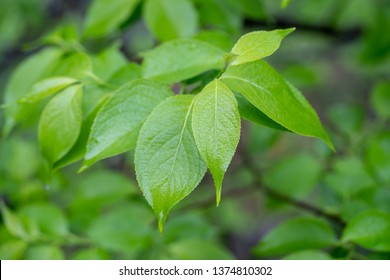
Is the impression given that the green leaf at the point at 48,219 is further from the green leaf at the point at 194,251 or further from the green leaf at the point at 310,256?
the green leaf at the point at 310,256

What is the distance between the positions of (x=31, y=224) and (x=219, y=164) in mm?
639

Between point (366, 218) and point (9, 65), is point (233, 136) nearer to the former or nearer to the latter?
point (366, 218)

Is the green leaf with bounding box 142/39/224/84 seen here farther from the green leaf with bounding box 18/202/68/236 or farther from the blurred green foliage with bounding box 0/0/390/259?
the green leaf with bounding box 18/202/68/236

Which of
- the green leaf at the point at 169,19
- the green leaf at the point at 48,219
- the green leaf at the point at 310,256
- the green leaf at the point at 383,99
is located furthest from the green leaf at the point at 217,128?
the green leaf at the point at 383,99

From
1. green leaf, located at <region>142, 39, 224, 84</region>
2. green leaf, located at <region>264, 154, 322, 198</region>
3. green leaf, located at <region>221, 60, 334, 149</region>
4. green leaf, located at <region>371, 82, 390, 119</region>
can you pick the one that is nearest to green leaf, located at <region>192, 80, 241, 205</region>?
green leaf, located at <region>221, 60, 334, 149</region>

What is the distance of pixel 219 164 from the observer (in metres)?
0.61

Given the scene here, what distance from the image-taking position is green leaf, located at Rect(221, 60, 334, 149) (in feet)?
2.15

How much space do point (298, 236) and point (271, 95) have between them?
1.21ft

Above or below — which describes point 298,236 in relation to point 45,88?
below

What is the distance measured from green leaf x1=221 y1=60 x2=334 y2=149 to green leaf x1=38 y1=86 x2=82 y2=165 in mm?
223

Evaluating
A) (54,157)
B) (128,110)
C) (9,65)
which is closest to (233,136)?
(128,110)

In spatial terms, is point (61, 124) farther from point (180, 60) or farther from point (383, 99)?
point (383, 99)

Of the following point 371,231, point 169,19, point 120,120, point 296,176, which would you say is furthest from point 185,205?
point 120,120

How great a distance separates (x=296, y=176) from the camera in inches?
53.5
